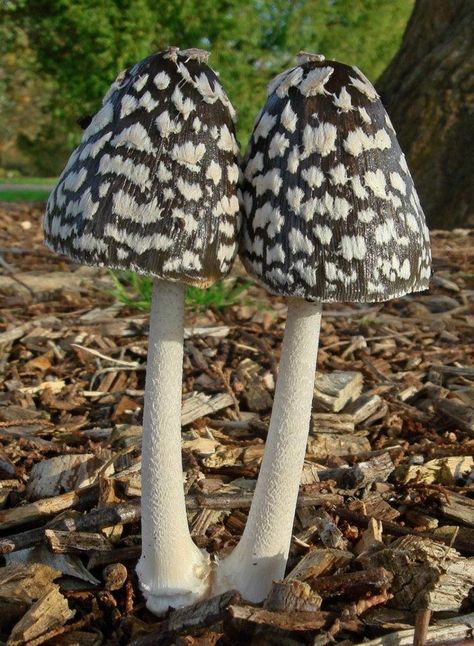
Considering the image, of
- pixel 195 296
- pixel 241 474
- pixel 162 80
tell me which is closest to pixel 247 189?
pixel 162 80

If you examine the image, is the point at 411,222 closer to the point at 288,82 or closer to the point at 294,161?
the point at 294,161

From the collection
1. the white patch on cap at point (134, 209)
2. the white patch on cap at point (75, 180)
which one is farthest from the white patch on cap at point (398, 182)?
the white patch on cap at point (75, 180)

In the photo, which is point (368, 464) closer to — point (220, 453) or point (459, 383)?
point (220, 453)

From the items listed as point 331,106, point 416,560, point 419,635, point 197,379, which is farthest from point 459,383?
point 331,106

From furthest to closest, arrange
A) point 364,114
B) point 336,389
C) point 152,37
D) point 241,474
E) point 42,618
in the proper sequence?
point 152,37, point 336,389, point 241,474, point 42,618, point 364,114

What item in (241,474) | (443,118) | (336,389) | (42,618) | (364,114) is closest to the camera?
(364,114)

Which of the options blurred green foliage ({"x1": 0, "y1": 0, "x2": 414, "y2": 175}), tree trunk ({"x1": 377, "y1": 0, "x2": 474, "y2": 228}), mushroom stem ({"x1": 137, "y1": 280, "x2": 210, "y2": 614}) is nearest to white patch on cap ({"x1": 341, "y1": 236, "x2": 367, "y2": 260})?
mushroom stem ({"x1": 137, "y1": 280, "x2": 210, "y2": 614})

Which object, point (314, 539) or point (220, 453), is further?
point (220, 453)

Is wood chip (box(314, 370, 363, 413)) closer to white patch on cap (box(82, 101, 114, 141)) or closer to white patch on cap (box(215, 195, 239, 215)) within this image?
white patch on cap (box(215, 195, 239, 215))

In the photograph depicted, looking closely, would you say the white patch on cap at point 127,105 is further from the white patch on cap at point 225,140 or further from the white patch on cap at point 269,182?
A: the white patch on cap at point 269,182
